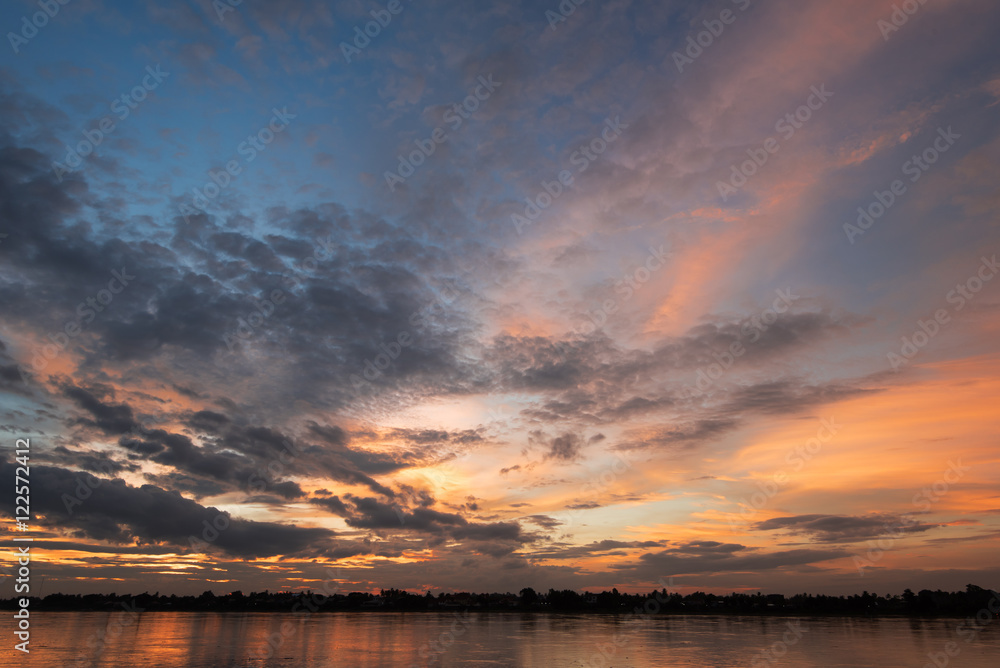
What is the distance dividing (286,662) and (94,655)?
2331 centimetres

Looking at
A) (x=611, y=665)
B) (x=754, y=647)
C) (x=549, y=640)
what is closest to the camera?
(x=611, y=665)

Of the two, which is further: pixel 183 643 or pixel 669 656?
pixel 183 643

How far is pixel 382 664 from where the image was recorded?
189 feet

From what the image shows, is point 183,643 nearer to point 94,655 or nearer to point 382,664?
point 94,655

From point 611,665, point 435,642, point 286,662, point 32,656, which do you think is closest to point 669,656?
point 611,665

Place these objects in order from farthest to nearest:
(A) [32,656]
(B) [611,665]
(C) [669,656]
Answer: (C) [669,656] → (A) [32,656] → (B) [611,665]


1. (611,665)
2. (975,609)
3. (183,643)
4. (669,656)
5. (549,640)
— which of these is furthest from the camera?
(975,609)

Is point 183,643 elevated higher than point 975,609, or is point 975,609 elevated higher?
point 183,643

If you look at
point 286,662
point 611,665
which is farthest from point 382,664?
point 611,665

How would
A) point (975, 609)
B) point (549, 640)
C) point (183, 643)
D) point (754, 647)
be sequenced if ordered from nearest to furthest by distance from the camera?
point (754, 647) → point (183, 643) → point (549, 640) → point (975, 609)

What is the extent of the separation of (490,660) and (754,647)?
40.0 m

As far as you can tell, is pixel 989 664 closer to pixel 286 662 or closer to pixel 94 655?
pixel 286 662

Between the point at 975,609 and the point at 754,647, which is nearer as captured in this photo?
the point at 754,647

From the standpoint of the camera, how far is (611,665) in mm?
55500
